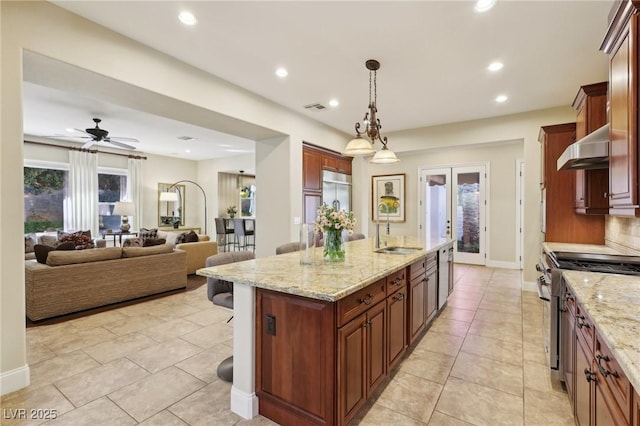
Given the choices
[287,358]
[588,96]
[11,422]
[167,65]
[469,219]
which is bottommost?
[11,422]

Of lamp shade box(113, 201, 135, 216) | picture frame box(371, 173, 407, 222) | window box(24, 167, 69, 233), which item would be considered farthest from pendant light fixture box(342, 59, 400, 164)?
window box(24, 167, 69, 233)

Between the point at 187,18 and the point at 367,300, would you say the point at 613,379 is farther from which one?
the point at 187,18

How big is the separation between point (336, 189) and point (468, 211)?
3250 mm

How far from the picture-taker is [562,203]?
12.3 feet

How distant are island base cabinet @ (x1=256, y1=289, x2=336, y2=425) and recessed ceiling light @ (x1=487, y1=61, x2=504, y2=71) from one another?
3.32 m

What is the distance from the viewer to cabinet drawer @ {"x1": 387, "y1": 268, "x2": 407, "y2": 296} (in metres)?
2.29

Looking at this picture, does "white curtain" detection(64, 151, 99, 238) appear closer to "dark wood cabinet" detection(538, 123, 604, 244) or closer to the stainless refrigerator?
the stainless refrigerator

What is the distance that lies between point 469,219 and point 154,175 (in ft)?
28.2

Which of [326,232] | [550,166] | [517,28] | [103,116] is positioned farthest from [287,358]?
[103,116]

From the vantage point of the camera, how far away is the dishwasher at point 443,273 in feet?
12.0

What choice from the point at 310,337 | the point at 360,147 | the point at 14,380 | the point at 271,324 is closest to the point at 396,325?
the point at 310,337

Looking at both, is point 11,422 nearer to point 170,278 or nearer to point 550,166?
point 170,278

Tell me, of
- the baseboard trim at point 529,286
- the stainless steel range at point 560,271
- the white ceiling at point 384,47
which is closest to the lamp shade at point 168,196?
the white ceiling at point 384,47

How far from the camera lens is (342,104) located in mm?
4625
